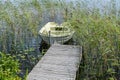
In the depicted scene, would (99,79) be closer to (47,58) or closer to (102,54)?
(102,54)

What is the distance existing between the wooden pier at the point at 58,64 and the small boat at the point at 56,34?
4.31ft

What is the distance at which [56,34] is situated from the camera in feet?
29.3

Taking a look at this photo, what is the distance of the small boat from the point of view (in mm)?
8734

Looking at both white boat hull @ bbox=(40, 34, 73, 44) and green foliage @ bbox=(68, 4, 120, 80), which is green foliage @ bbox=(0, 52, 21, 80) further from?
white boat hull @ bbox=(40, 34, 73, 44)

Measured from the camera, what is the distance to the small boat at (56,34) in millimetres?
8734

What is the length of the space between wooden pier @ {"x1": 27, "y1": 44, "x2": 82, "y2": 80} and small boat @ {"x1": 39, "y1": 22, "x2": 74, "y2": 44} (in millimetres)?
1314

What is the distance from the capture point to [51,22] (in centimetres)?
936

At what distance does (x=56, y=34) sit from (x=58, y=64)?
2869 mm

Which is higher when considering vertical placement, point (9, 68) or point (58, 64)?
point (9, 68)

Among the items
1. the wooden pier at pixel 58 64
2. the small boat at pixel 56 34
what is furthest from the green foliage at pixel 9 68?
the small boat at pixel 56 34

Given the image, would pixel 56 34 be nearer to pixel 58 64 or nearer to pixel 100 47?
pixel 100 47

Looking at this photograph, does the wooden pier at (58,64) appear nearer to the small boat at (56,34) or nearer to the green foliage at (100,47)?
the green foliage at (100,47)

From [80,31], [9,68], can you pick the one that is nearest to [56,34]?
[80,31]

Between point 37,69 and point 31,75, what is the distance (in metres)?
0.36
